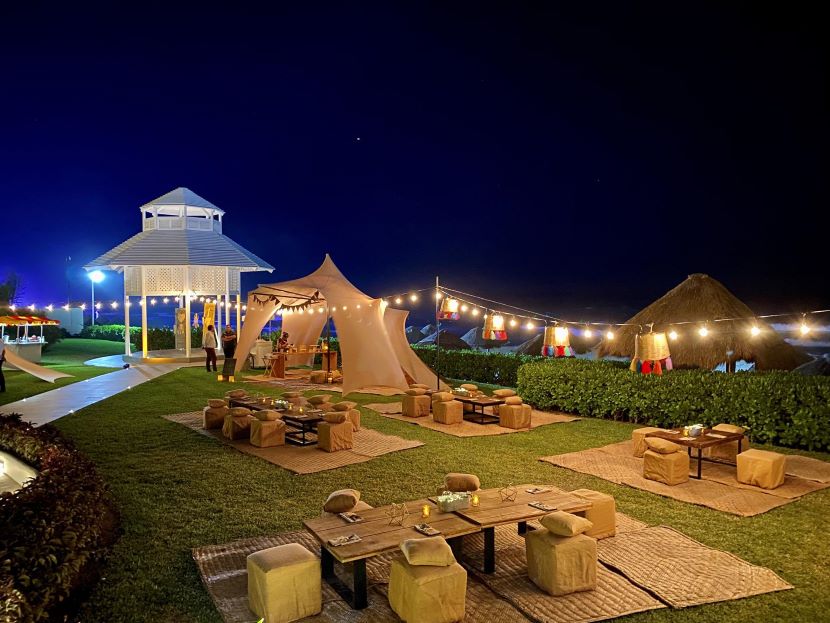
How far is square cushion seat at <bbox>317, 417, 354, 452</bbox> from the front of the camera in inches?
323

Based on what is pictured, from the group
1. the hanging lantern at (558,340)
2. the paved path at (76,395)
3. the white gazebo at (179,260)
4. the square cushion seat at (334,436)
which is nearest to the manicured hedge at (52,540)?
the square cushion seat at (334,436)

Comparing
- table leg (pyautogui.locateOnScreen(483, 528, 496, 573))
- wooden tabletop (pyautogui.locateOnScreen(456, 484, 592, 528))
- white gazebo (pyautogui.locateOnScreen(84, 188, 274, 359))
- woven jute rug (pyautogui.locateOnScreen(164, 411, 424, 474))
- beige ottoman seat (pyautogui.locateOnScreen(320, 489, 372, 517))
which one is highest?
white gazebo (pyautogui.locateOnScreen(84, 188, 274, 359))

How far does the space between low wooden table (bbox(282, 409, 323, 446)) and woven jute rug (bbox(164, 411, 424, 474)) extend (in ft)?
0.92

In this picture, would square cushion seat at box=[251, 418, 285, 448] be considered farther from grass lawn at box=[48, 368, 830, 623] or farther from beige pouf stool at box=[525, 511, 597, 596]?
beige pouf stool at box=[525, 511, 597, 596]

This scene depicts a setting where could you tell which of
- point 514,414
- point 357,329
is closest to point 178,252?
point 357,329

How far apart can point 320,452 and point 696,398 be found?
6.05 metres

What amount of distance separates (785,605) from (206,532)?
4521 millimetres

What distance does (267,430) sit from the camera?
8.48 metres

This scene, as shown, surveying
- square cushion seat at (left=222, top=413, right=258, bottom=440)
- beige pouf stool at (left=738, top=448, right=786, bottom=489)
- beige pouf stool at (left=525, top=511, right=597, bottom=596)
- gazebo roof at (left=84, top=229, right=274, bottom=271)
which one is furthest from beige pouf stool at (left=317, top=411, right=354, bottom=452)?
gazebo roof at (left=84, top=229, right=274, bottom=271)

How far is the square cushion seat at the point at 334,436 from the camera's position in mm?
8195

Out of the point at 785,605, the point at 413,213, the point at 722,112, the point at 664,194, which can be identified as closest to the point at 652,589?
the point at 785,605

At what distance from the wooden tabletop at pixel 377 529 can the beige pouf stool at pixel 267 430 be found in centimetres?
437

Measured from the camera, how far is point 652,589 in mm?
4094

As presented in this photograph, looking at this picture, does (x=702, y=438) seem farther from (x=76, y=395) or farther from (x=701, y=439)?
(x=76, y=395)
